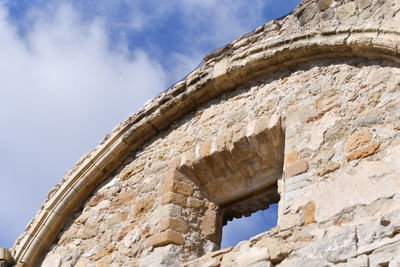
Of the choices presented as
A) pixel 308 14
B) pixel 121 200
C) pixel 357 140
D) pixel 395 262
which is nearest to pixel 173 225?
pixel 121 200

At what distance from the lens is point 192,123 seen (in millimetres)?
5531

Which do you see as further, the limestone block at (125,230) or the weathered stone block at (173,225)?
the limestone block at (125,230)

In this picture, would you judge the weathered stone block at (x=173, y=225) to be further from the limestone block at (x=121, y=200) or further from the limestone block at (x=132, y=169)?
the limestone block at (x=132, y=169)

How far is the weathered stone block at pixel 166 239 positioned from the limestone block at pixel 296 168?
103 cm

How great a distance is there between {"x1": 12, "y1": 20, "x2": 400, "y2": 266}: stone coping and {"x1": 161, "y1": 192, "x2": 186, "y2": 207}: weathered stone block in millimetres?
998

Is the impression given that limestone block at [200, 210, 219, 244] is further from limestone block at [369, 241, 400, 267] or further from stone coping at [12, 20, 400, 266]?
limestone block at [369, 241, 400, 267]

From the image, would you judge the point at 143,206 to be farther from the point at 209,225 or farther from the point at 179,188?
the point at 209,225

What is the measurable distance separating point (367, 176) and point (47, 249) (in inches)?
125

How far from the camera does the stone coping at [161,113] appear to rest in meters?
5.08

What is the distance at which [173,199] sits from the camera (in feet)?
A: 16.1

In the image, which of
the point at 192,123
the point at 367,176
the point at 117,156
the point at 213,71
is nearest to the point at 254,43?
the point at 213,71

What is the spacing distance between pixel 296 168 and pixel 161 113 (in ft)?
6.31

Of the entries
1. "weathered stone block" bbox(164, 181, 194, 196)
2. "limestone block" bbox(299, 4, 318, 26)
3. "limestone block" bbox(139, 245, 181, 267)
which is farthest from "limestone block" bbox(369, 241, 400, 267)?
"limestone block" bbox(299, 4, 318, 26)

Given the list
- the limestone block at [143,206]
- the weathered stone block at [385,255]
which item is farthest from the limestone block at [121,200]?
the weathered stone block at [385,255]
